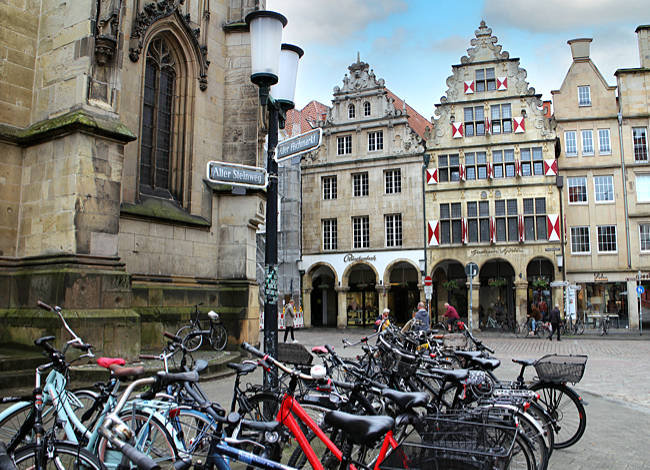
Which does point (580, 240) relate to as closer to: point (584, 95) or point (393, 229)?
point (584, 95)

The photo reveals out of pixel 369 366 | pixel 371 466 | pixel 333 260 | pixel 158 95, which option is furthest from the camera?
pixel 333 260

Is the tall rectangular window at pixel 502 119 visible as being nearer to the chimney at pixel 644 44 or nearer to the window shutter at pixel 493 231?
the window shutter at pixel 493 231

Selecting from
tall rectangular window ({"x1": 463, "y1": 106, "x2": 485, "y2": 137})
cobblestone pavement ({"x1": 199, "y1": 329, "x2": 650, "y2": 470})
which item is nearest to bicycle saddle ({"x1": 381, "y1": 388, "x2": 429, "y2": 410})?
cobblestone pavement ({"x1": 199, "y1": 329, "x2": 650, "y2": 470})

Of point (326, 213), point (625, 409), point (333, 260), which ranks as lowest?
point (625, 409)

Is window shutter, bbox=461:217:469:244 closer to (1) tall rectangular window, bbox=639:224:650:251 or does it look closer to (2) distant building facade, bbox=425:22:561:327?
(2) distant building facade, bbox=425:22:561:327

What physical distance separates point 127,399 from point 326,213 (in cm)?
3000

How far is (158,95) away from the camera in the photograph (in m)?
11.7

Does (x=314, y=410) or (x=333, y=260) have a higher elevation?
(x=333, y=260)

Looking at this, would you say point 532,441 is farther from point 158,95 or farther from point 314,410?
point 158,95

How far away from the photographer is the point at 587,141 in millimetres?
31125

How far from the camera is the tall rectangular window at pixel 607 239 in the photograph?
30062mm

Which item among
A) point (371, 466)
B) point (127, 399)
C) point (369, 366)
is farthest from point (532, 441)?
point (127, 399)

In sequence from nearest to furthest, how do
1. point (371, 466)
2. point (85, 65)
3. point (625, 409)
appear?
point (371, 466) → point (625, 409) → point (85, 65)

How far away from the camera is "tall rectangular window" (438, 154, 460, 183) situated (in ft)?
103
